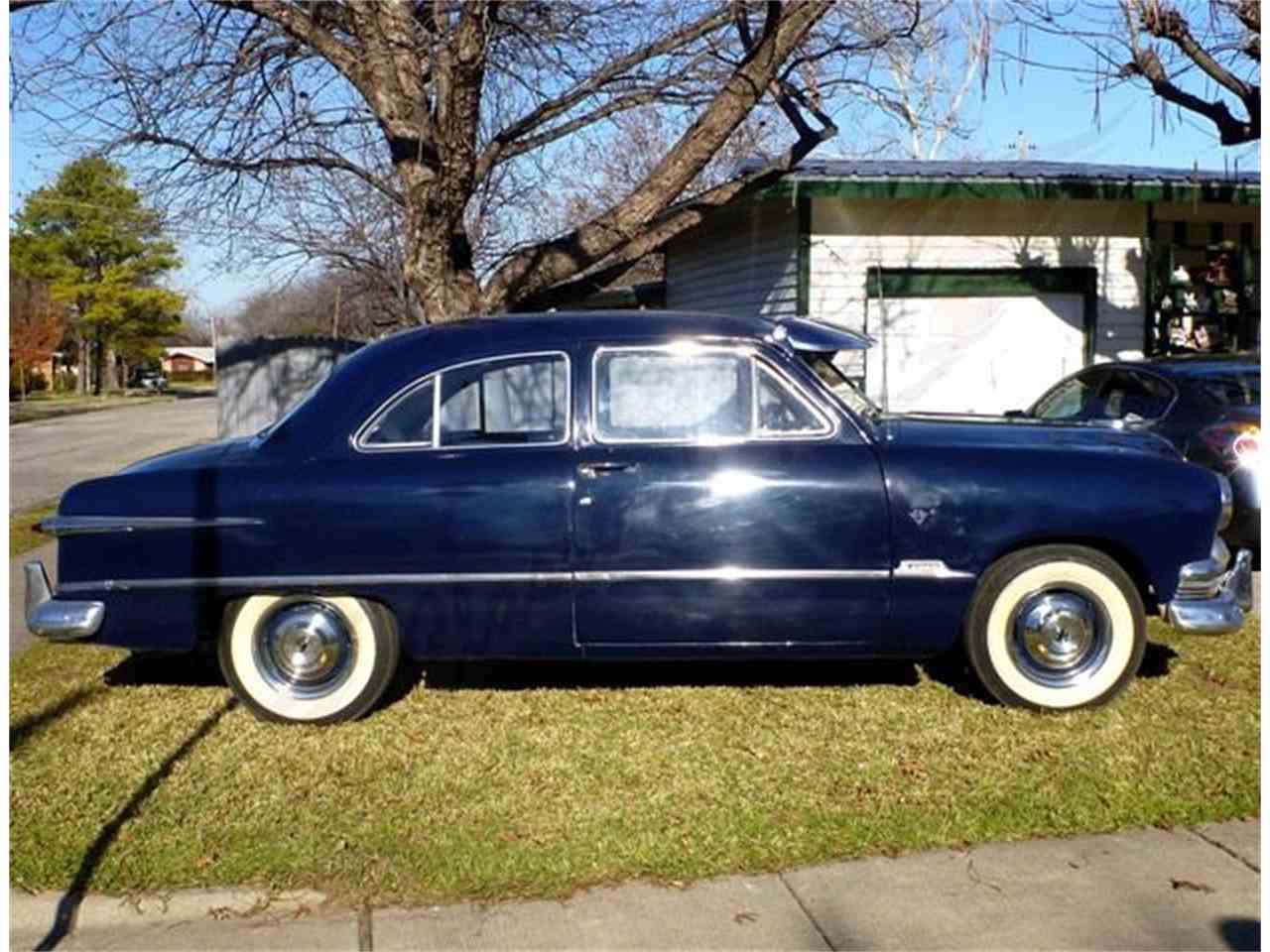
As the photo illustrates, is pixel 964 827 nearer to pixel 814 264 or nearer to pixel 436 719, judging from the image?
pixel 436 719

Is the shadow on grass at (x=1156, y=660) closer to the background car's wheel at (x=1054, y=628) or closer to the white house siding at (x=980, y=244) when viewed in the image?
the background car's wheel at (x=1054, y=628)

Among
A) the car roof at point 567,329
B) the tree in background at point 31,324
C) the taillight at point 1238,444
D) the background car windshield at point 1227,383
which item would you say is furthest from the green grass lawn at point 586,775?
the tree in background at point 31,324

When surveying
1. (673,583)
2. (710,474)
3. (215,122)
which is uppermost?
(215,122)

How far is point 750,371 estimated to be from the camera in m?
6.06

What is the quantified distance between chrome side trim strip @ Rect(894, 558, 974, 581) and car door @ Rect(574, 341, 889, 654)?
74 mm

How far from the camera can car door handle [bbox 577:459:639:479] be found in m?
5.86

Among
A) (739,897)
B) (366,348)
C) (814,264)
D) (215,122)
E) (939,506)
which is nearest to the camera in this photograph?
(739,897)

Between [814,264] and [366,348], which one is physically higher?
[814,264]

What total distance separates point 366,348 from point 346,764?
1.93m

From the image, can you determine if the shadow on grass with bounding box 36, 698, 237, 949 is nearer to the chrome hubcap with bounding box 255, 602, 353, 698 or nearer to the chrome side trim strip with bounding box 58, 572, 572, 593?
the chrome hubcap with bounding box 255, 602, 353, 698

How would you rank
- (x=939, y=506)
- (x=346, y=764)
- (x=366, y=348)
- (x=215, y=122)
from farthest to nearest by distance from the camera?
1. (x=215, y=122)
2. (x=366, y=348)
3. (x=939, y=506)
4. (x=346, y=764)

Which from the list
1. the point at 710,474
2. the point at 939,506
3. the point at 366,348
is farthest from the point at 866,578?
the point at 366,348

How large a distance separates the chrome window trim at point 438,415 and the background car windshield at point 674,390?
15 centimetres

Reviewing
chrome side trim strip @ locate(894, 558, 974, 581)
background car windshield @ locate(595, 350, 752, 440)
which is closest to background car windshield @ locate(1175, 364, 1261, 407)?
chrome side trim strip @ locate(894, 558, 974, 581)
